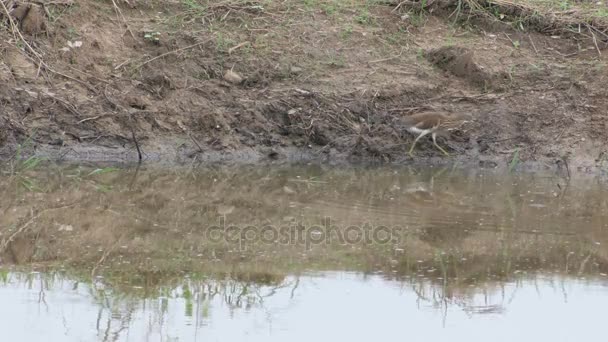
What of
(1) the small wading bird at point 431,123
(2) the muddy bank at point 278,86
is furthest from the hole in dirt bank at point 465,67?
(1) the small wading bird at point 431,123

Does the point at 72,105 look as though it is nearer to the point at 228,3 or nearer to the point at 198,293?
the point at 228,3

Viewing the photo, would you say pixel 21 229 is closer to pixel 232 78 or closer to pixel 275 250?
pixel 275 250

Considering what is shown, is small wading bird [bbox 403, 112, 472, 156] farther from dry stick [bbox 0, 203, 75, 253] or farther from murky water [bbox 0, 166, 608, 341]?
dry stick [bbox 0, 203, 75, 253]

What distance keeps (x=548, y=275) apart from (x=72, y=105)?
402 centimetres

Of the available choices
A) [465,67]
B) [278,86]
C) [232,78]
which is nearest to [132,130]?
[232,78]

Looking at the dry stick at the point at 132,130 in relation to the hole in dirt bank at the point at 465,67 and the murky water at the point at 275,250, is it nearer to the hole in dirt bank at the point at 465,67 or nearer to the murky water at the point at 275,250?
the murky water at the point at 275,250

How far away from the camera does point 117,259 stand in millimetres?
5746

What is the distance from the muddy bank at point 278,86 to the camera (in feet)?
27.8

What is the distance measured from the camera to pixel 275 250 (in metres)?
6.09

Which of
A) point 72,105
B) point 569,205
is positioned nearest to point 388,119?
point 569,205

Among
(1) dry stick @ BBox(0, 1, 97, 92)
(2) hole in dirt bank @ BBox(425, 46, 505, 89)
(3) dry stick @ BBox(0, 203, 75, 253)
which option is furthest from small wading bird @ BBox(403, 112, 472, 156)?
(3) dry stick @ BBox(0, 203, 75, 253)

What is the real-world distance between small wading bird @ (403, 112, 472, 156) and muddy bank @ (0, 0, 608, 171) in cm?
14

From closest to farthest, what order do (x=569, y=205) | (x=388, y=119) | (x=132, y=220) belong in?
1. (x=132, y=220)
2. (x=569, y=205)
3. (x=388, y=119)

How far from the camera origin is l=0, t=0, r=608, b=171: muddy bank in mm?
8477
